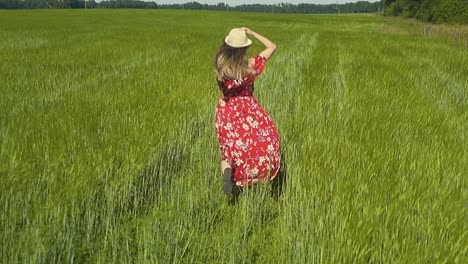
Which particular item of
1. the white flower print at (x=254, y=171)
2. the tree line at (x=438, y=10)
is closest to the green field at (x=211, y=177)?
the white flower print at (x=254, y=171)

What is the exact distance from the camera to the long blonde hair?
2.98m

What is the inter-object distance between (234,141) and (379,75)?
17.6 ft

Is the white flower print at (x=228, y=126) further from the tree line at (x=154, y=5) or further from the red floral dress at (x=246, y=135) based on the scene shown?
the tree line at (x=154, y=5)

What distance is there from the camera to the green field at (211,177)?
193 cm

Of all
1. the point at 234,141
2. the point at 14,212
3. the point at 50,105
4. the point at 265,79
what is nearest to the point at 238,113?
the point at 234,141

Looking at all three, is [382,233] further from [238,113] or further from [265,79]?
[265,79]

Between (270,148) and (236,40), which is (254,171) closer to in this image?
(270,148)

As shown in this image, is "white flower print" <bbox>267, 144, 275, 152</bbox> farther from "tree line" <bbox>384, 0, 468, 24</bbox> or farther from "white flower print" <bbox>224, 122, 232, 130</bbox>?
"tree line" <bbox>384, 0, 468, 24</bbox>

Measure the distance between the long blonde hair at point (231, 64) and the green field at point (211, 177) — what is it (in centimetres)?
69

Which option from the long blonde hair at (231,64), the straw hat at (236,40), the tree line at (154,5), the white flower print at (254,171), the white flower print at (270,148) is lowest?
the white flower print at (254,171)

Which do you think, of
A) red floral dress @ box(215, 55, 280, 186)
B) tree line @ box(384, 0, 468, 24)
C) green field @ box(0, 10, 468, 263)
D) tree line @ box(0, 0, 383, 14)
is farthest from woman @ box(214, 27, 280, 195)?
tree line @ box(0, 0, 383, 14)

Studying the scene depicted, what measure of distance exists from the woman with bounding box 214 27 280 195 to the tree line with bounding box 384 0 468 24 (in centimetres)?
3525

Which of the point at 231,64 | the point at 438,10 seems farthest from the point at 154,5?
the point at 231,64

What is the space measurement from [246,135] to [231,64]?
52cm
